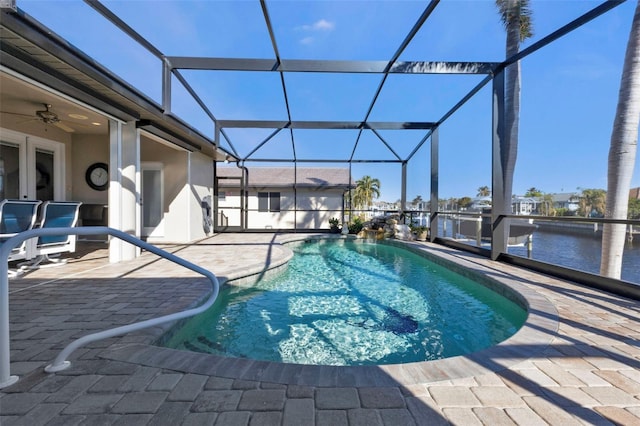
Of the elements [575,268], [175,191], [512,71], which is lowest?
[575,268]

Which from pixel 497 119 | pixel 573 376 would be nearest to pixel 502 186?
pixel 497 119

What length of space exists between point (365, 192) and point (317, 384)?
29.1 meters

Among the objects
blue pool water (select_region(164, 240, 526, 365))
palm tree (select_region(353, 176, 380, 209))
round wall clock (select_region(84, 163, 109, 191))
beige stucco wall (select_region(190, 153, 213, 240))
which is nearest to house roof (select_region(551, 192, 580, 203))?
blue pool water (select_region(164, 240, 526, 365))

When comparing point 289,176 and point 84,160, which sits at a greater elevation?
point 289,176

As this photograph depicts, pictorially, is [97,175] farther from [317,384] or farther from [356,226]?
[356,226]

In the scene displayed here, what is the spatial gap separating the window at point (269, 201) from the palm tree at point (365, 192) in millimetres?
15503

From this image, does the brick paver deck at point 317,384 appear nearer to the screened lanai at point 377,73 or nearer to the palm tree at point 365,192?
the screened lanai at point 377,73

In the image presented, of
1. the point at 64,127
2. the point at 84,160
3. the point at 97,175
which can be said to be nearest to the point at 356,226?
the point at 97,175

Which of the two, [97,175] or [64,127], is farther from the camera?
[97,175]

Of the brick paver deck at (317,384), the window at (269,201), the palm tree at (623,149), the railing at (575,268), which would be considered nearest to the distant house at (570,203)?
the railing at (575,268)

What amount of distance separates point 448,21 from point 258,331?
16.7 ft

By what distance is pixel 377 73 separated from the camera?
494 cm

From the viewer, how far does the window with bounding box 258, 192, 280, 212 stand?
14266 mm

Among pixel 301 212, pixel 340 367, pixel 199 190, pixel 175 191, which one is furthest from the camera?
pixel 301 212
